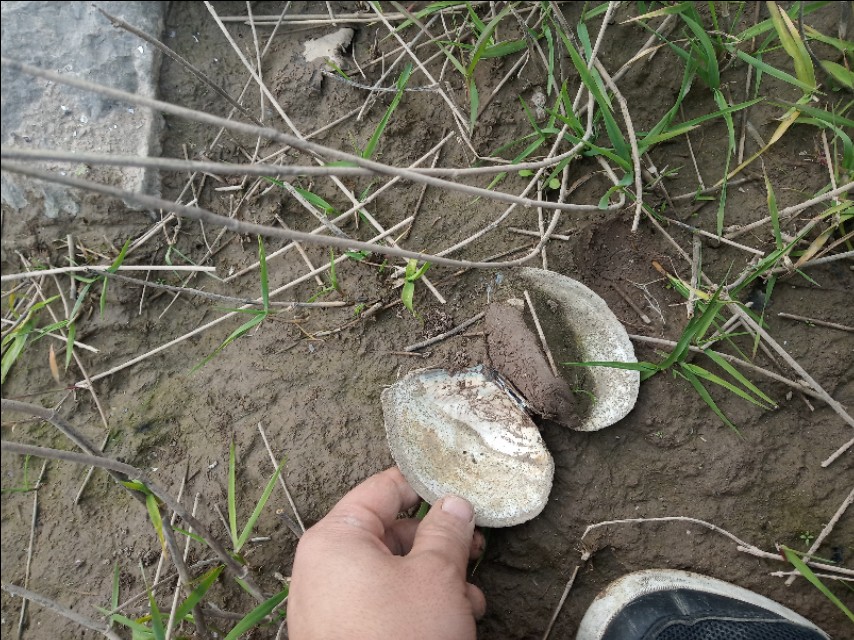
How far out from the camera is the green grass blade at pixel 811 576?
146 centimetres

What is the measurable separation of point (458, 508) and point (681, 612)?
68cm

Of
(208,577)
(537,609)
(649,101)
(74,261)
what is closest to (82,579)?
→ (208,577)

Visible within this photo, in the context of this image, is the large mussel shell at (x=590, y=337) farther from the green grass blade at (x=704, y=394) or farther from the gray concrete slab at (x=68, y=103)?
the gray concrete slab at (x=68, y=103)

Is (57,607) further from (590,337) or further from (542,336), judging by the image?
(590,337)

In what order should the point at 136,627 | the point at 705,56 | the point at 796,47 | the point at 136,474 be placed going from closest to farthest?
1. the point at 136,474
2. the point at 136,627
3. the point at 796,47
4. the point at 705,56

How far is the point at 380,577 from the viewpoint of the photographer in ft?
4.60

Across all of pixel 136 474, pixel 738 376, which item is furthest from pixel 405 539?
pixel 738 376

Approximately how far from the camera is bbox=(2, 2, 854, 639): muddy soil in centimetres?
167

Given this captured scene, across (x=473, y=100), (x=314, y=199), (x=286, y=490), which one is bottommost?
(x=286, y=490)

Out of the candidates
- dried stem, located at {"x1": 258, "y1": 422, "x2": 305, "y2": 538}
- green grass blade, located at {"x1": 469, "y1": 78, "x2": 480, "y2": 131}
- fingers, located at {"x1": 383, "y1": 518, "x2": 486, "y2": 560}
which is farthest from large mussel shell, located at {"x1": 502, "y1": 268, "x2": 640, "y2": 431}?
dried stem, located at {"x1": 258, "y1": 422, "x2": 305, "y2": 538}

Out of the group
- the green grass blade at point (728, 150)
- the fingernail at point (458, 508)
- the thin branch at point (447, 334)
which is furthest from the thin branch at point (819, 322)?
the fingernail at point (458, 508)

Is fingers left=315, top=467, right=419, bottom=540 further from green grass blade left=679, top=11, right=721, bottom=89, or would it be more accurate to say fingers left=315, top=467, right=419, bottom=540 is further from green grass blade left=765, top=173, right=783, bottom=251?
green grass blade left=679, top=11, right=721, bottom=89

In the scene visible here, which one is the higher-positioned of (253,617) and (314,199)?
(314,199)

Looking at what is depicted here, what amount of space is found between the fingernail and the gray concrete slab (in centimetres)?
142
